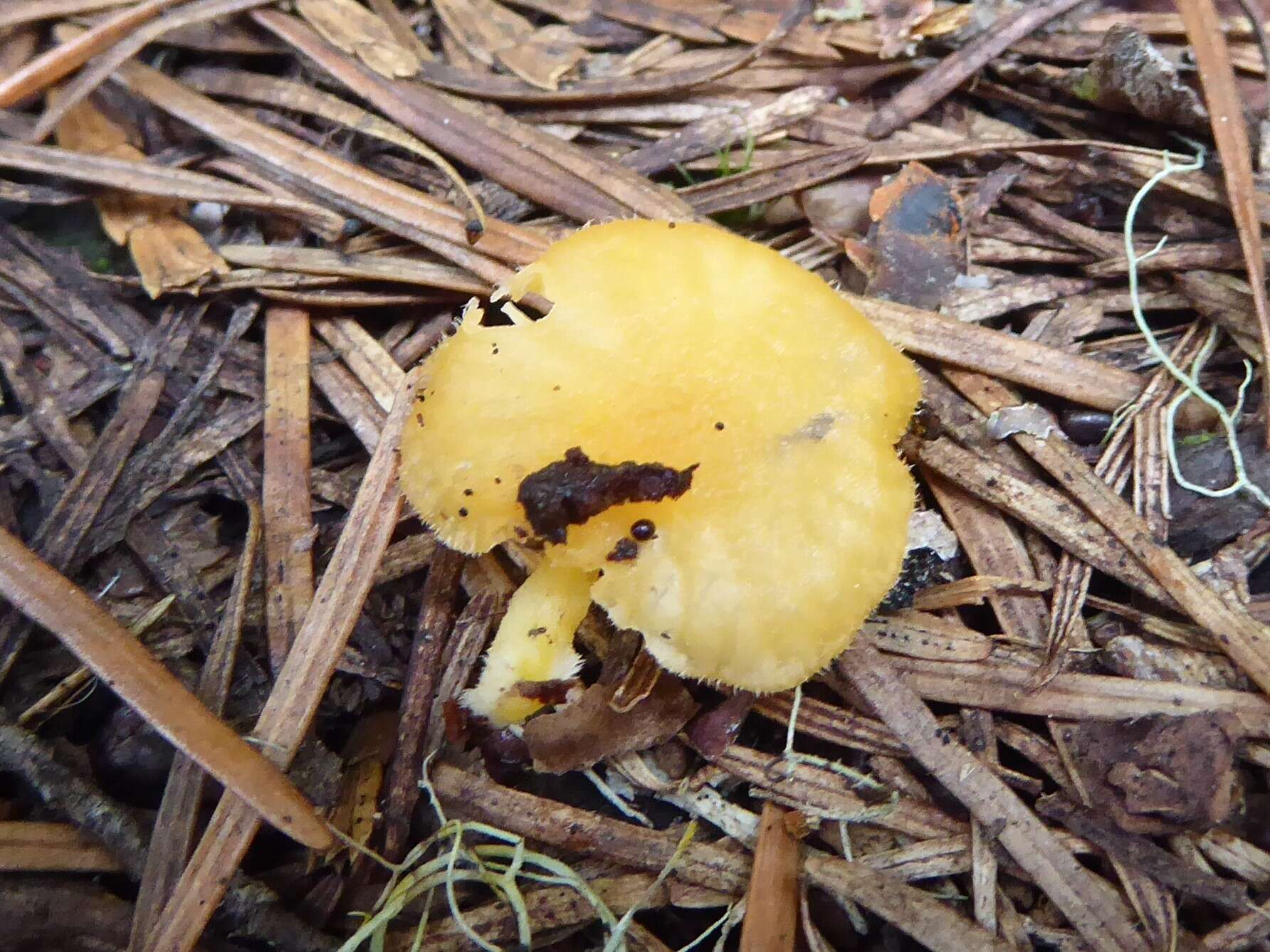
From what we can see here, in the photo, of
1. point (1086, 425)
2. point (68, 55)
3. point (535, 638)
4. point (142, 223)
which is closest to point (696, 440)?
point (535, 638)

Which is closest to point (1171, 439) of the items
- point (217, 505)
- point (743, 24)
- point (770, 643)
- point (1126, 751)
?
point (1126, 751)

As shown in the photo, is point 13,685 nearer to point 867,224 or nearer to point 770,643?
point 770,643

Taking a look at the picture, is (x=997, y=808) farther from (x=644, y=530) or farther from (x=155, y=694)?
(x=155, y=694)

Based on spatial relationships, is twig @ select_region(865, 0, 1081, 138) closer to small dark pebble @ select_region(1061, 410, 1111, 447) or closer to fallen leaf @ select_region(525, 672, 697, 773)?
small dark pebble @ select_region(1061, 410, 1111, 447)

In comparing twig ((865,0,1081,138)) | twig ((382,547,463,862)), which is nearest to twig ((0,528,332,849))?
twig ((382,547,463,862))

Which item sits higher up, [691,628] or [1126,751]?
[691,628]

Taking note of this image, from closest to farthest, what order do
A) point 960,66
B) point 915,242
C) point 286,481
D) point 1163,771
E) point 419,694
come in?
point 1163,771, point 419,694, point 286,481, point 915,242, point 960,66

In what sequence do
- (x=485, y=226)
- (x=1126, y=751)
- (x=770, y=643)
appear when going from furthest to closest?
(x=485, y=226) < (x=1126, y=751) < (x=770, y=643)
